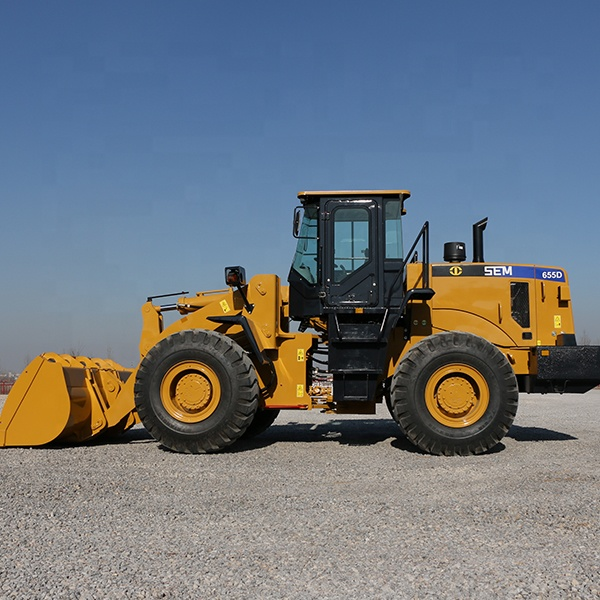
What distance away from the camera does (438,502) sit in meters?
6.08

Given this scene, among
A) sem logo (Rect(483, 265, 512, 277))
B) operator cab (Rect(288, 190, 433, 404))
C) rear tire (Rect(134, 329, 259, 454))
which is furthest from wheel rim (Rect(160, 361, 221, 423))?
sem logo (Rect(483, 265, 512, 277))

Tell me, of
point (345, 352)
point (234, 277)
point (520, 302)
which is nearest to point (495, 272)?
point (520, 302)

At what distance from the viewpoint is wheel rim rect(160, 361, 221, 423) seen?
8.98m

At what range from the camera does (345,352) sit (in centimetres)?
923

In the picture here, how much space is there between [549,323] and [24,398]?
7229 mm

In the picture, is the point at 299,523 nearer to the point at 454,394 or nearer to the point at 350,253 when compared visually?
the point at 454,394

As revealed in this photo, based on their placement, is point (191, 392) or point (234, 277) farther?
point (234, 277)

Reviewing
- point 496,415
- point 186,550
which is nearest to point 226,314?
point 496,415

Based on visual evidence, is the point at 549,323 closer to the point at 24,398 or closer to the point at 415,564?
the point at 415,564

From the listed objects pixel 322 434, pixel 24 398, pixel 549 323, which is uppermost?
pixel 549 323

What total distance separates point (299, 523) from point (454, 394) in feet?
13.1

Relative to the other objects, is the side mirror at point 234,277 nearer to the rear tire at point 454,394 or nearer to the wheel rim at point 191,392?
the wheel rim at point 191,392

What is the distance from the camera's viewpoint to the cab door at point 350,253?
370 inches

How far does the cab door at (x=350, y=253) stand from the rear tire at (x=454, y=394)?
116 cm
